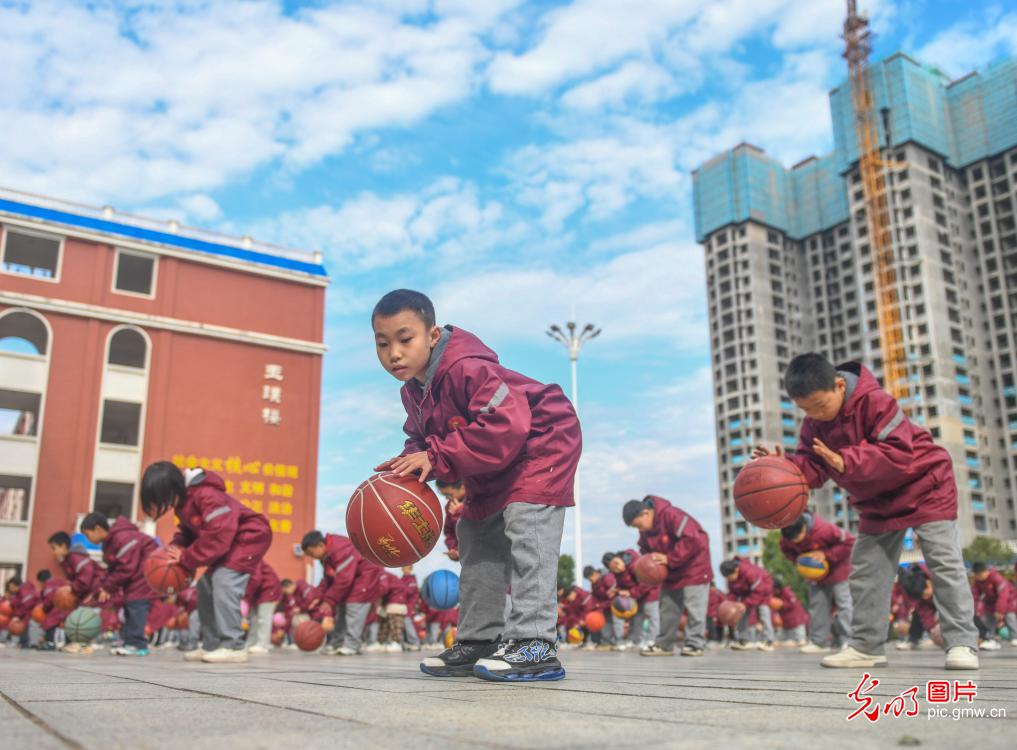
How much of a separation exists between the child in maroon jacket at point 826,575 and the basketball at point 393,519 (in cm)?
716

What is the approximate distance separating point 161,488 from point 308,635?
4.53m

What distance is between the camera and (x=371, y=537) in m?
4.02

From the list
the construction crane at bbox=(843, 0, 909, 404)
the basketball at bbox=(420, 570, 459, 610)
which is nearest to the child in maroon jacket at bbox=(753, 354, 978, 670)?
the basketball at bbox=(420, 570, 459, 610)

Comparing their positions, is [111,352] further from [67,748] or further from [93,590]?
[67,748]

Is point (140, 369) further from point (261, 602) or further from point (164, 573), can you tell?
point (164, 573)

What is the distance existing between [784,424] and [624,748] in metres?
93.6

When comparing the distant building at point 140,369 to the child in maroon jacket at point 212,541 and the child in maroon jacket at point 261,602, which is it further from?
the child in maroon jacket at point 212,541

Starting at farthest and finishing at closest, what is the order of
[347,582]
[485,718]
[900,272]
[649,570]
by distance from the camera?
[900,272] → [347,582] → [649,570] → [485,718]

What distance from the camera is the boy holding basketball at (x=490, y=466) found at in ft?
12.7

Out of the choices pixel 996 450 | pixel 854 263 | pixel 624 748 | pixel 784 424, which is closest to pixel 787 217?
pixel 854 263

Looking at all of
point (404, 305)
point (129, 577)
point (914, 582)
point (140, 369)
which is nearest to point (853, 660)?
point (404, 305)

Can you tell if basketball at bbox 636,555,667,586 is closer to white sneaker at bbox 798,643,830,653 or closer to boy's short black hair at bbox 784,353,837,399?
white sneaker at bbox 798,643,830,653

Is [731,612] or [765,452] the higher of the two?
[765,452]

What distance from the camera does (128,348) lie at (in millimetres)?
32906
